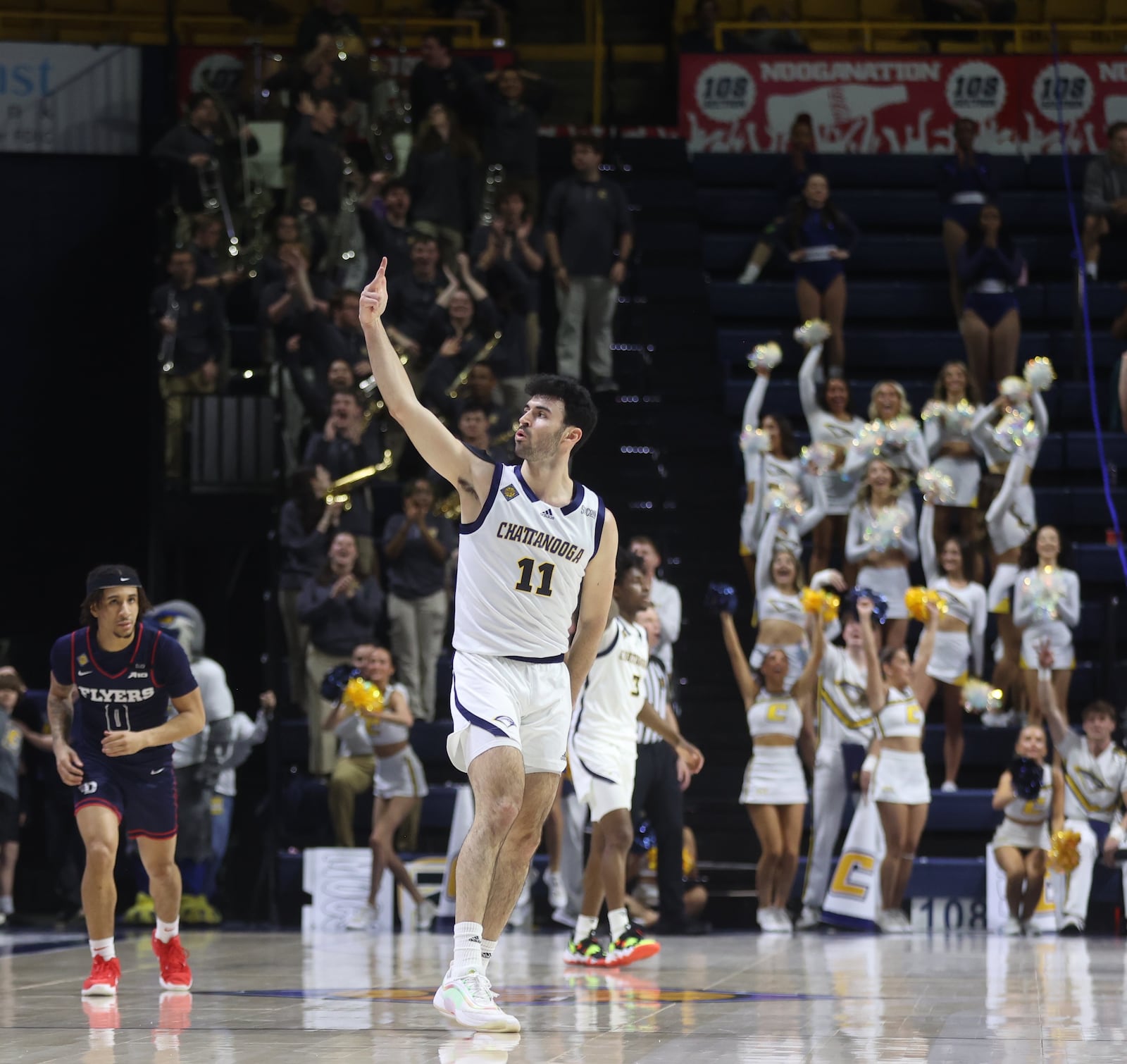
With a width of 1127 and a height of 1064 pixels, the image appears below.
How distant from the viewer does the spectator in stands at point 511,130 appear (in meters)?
17.4

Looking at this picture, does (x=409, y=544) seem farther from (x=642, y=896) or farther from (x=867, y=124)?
(x=867, y=124)

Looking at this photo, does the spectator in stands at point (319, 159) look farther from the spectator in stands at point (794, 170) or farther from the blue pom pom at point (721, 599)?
the blue pom pom at point (721, 599)

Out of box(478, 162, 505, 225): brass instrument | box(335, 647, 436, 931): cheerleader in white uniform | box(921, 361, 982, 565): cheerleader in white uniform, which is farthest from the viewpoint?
box(478, 162, 505, 225): brass instrument

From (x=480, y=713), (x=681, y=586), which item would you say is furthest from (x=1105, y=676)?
(x=480, y=713)

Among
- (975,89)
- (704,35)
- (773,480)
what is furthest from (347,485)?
(975,89)

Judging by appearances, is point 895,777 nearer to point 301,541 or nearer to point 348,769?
point 348,769

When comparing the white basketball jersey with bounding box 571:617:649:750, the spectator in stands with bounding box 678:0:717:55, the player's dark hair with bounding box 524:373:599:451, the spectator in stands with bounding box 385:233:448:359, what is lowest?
the white basketball jersey with bounding box 571:617:649:750

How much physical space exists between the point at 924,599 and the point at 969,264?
199 inches

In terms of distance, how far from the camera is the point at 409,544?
567 inches

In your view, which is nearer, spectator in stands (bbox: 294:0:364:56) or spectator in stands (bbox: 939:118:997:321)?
spectator in stands (bbox: 939:118:997:321)

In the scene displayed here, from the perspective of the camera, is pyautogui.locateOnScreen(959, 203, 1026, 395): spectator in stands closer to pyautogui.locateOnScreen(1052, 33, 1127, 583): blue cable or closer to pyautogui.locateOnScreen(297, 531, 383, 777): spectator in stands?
pyautogui.locateOnScreen(1052, 33, 1127, 583): blue cable

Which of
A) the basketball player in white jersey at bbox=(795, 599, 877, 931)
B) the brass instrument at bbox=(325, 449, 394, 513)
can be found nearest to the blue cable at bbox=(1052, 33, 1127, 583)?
the basketball player in white jersey at bbox=(795, 599, 877, 931)

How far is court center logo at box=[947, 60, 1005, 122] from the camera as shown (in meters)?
20.0

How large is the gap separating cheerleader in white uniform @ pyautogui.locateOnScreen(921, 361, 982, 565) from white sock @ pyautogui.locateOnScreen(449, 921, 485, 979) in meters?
9.28
